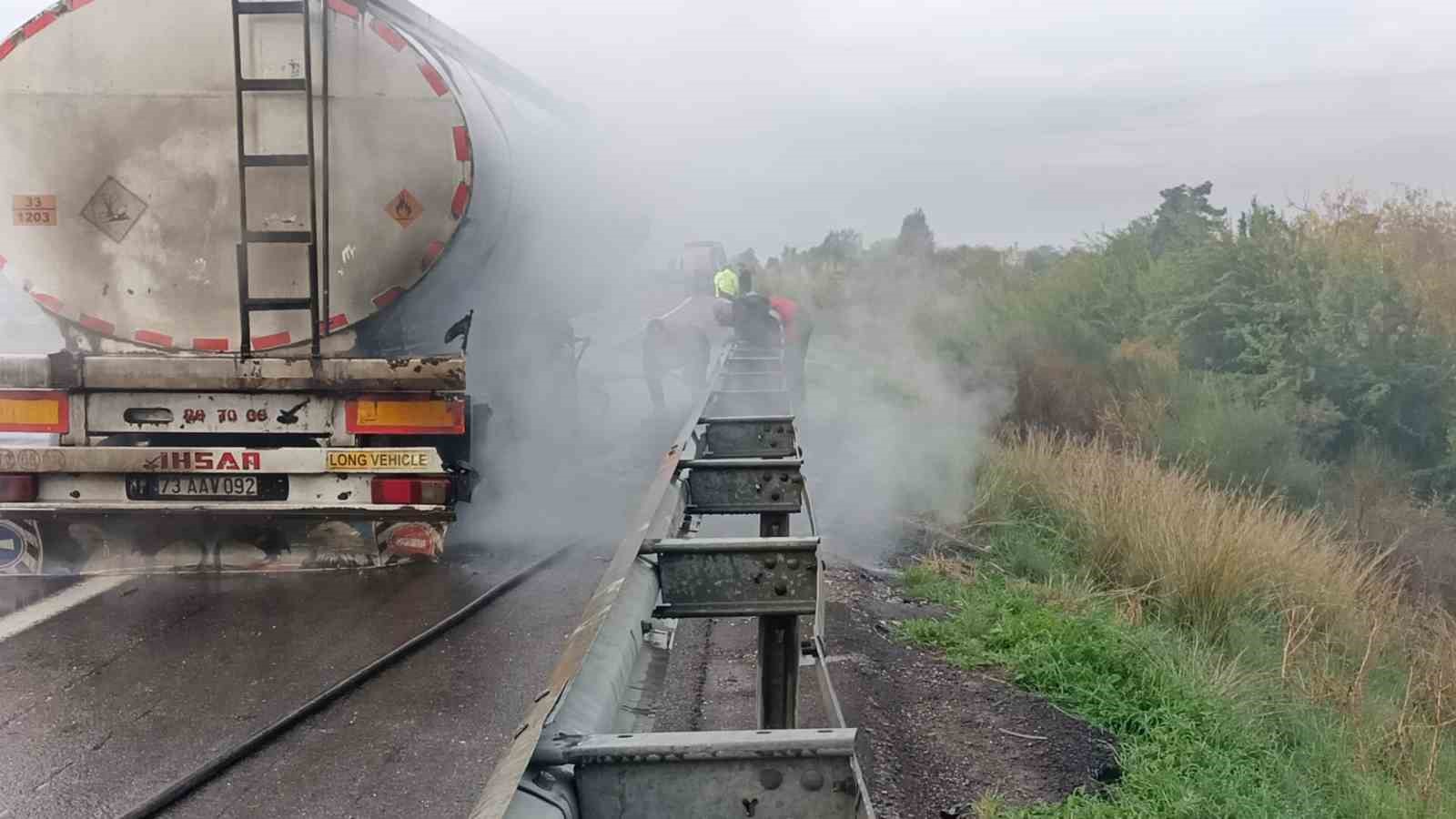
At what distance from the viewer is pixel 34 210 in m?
7.04

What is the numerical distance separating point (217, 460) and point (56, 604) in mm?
1060

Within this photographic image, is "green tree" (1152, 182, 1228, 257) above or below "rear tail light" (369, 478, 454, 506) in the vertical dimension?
above

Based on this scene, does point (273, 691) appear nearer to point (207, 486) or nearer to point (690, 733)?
point (207, 486)

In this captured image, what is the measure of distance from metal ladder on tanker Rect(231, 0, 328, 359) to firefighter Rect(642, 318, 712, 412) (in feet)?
22.2

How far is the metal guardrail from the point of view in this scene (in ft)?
6.68

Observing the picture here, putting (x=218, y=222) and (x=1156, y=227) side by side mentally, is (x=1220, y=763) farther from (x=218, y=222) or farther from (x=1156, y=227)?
(x=1156, y=227)

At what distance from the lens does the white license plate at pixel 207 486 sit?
22.8ft

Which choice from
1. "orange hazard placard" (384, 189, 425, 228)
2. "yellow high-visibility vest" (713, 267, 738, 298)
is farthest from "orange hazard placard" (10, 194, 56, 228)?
"yellow high-visibility vest" (713, 267, 738, 298)

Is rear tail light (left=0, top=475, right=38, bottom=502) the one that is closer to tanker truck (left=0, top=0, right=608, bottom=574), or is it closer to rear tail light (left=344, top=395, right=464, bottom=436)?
tanker truck (left=0, top=0, right=608, bottom=574)

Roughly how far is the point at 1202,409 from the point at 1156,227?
33.2ft

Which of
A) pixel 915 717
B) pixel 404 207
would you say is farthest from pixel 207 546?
pixel 915 717

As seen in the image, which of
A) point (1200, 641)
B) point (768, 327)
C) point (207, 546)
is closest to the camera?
point (1200, 641)

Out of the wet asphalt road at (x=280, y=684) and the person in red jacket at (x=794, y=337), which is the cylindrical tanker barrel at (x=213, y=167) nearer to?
the wet asphalt road at (x=280, y=684)

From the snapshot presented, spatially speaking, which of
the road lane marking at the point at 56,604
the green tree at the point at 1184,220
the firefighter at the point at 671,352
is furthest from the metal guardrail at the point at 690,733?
the green tree at the point at 1184,220
